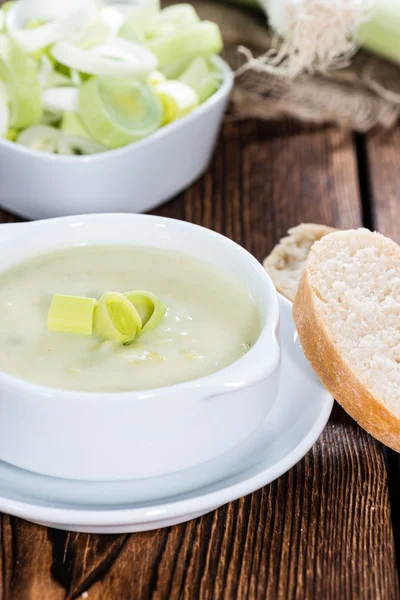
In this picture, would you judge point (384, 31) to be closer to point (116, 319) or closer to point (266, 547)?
point (116, 319)

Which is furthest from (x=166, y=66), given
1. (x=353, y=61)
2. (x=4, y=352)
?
(x=4, y=352)

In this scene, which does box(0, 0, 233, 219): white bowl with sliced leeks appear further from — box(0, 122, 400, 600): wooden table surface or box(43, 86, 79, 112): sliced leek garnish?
box(0, 122, 400, 600): wooden table surface

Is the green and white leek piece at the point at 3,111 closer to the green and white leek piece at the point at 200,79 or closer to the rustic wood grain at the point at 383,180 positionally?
the green and white leek piece at the point at 200,79

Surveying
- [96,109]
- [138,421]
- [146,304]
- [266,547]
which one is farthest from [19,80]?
[266,547]

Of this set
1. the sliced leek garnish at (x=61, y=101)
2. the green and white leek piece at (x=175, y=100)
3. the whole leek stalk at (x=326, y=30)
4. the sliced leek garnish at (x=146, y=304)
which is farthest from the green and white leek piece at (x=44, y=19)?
the sliced leek garnish at (x=146, y=304)

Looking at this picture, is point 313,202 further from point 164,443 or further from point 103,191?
point 164,443

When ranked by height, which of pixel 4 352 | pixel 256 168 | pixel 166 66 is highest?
pixel 4 352
